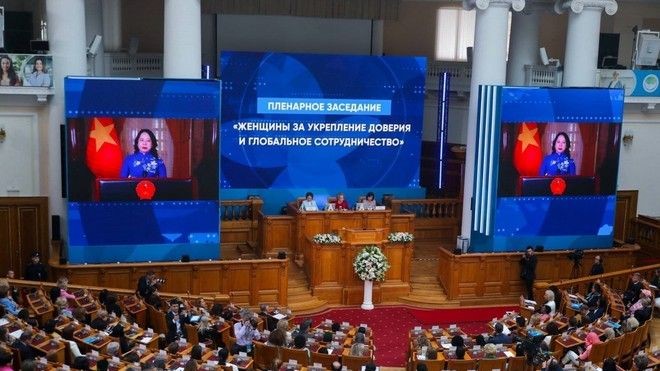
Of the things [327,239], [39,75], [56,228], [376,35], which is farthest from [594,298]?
[39,75]

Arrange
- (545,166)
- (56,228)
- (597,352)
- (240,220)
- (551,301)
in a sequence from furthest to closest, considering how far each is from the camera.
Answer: (240,220) < (545,166) < (56,228) < (551,301) < (597,352)

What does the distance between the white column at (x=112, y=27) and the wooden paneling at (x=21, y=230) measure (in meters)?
5.17

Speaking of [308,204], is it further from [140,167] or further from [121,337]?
[121,337]

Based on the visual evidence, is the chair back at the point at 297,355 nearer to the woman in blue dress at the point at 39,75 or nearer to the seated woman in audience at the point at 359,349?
the seated woman in audience at the point at 359,349

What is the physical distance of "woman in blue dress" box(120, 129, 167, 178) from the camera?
1736 cm

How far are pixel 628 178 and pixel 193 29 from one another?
12271 millimetres

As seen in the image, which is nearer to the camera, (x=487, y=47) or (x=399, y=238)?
(x=399, y=238)

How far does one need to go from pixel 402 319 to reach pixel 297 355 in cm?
526

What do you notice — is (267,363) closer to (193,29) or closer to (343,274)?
(343,274)

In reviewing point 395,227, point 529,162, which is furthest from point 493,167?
point 395,227

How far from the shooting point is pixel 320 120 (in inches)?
894

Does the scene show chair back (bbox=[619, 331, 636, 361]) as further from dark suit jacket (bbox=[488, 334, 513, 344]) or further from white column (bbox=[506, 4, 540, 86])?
white column (bbox=[506, 4, 540, 86])

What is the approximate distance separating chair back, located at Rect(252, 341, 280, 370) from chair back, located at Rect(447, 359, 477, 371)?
8.65ft

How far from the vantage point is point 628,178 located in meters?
23.2
